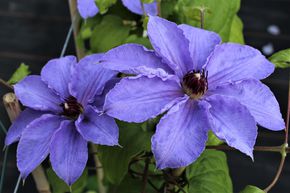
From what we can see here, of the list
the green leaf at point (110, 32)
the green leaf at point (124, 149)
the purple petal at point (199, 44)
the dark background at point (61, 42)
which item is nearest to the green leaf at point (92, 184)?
the dark background at point (61, 42)

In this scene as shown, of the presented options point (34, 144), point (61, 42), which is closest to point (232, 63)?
point (34, 144)

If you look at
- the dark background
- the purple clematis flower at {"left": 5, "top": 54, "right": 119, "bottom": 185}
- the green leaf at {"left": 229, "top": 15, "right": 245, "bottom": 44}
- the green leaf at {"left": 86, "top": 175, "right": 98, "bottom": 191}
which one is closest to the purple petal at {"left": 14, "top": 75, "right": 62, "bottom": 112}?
the purple clematis flower at {"left": 5, "top": 54, "right": 119, "bottom": 185}

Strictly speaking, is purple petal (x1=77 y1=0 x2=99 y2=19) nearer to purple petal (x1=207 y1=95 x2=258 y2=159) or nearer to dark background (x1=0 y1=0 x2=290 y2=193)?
purple petal (x1=207 y1=95 x2=258 y2=159)

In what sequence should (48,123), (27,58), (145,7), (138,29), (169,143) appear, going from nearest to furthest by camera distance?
(169,143) → (48,123) → (145,7) → (138,29) → (27,58)

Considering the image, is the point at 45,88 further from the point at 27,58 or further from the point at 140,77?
the point at 27,58

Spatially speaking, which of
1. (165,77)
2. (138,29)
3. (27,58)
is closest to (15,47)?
(27,58)

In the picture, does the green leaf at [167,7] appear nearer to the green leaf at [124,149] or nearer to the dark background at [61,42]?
the green leaf at [124,149]
